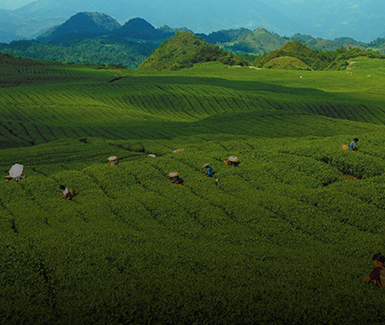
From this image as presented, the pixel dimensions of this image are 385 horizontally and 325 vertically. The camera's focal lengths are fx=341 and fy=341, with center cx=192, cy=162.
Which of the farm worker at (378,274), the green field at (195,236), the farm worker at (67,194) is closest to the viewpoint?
the green field at (195,236)

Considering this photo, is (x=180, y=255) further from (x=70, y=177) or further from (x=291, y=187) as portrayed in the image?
(x=70, y=177)

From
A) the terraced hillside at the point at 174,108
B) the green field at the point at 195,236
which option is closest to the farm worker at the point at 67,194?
the green field at the point at 195,236

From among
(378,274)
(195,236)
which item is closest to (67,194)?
(195,236)

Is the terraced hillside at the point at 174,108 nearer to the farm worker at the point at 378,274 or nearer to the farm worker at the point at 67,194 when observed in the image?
the farm worker at the point at 67,194

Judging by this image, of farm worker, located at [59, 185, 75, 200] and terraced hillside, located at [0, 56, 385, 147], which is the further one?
terraced hillside, located at [0, 56, 385, 147]

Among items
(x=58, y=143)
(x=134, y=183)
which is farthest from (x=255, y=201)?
(x=58, y=143)

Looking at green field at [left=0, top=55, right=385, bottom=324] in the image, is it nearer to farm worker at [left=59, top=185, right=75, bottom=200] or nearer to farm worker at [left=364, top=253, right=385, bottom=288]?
farm worker at [left=364, top=253, right=385, bottom=288]

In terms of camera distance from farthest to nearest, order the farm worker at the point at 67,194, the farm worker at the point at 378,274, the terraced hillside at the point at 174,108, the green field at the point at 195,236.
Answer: the terraced hillside at the point at 174,108
the farm worker at the point at 67,194
the farm worker at the point at 378,274
the green field at the point at 195,236

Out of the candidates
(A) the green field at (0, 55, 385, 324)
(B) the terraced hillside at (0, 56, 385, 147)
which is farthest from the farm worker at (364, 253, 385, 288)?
(B) the terraced hillside at (0, 56, 385, 147)

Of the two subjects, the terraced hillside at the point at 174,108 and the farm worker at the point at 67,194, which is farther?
the terraced hillside at the point at 174,108

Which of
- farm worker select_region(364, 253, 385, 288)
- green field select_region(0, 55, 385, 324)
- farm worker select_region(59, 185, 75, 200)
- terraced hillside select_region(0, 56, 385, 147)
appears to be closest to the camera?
green field select_region(0, 55, 385, 324)

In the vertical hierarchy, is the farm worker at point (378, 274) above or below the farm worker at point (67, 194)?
below
